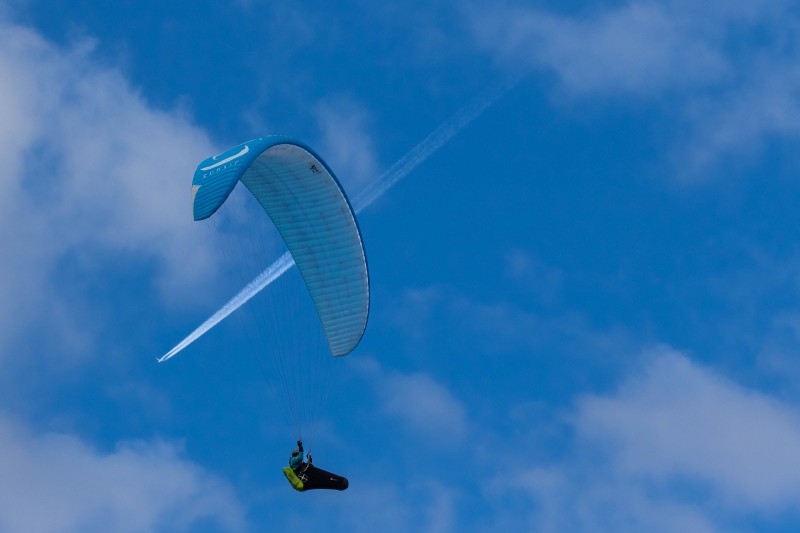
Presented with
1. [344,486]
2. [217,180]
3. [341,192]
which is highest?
[341,192]

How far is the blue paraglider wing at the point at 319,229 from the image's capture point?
5388 centimetres

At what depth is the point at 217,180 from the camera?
49.6m

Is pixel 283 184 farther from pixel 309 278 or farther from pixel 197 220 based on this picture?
pixel 197 220

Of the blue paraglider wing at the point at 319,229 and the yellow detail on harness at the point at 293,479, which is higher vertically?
the blue paraglider wing at the point at 319,229

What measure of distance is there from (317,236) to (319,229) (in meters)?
0.36

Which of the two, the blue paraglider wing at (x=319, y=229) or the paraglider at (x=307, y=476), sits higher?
the blue paraglider wing at (x=319, y=229)

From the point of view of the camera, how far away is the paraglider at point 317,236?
177 ft

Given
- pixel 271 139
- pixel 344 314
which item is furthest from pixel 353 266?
pixel 271 139

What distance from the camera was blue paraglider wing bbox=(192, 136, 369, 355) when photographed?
53875mm

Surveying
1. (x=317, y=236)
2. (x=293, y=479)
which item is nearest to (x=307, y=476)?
(x=293, y=479)

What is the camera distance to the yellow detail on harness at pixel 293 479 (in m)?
54.6

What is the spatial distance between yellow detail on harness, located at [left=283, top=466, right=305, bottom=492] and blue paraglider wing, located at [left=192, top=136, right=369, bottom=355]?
15.6ft

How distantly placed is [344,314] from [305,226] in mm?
3503

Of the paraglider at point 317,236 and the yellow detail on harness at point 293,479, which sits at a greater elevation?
the paraglider at point 317,236
